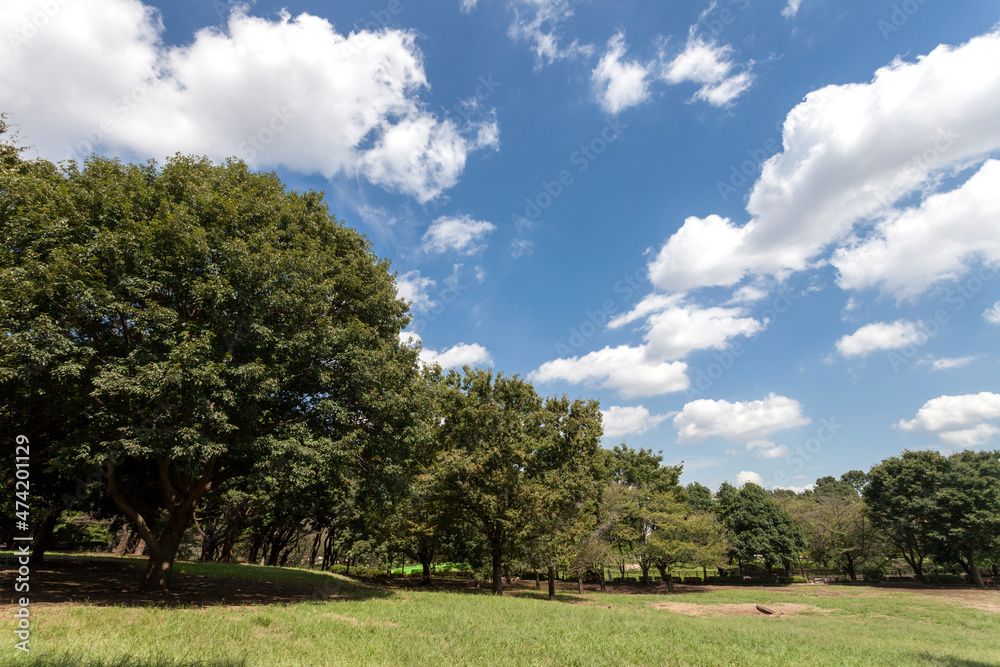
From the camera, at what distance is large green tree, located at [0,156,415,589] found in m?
13.0

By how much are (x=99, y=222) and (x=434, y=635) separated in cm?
1686

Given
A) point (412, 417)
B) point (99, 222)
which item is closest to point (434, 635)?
point (412, 417)

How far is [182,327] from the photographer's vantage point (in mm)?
14141

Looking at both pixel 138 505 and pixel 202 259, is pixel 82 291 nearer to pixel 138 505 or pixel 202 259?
pixel 202 259

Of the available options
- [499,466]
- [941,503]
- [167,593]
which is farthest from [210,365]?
[941,503]

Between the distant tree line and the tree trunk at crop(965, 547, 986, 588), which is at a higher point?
the distant tree line

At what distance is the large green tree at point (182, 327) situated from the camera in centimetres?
1296

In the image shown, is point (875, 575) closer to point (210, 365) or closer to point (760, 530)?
point (760, 530)

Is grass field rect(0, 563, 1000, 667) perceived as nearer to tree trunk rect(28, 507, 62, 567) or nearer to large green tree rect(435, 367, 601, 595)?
large green tree rect(435, 367, 601, 595)

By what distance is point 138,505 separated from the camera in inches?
853

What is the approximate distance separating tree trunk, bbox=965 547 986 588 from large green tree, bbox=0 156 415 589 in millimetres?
69332

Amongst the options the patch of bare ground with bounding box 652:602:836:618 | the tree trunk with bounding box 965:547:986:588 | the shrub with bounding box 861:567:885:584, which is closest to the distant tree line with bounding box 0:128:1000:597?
the patch of bare ground with bounding box 652:602:836:618

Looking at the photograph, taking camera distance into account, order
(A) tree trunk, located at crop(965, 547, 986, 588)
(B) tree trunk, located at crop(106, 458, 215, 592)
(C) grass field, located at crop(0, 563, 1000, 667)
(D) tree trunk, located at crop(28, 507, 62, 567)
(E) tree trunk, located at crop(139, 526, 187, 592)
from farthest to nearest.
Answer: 1. (A) tree trunk, located at crop(965, 547, 986, 588)
2. (D) tree trunk, located at crop(28, 507, 62, 567)
3. (E) tree trunk, located at crop(139, 526, 187, 592)
4. (B) tree trunk, located at crop(106, 458, 215, 592)
5. (C) grass field, located at crop(0, 563, 1000, 667)

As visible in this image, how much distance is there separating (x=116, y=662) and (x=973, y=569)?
7946 cm
